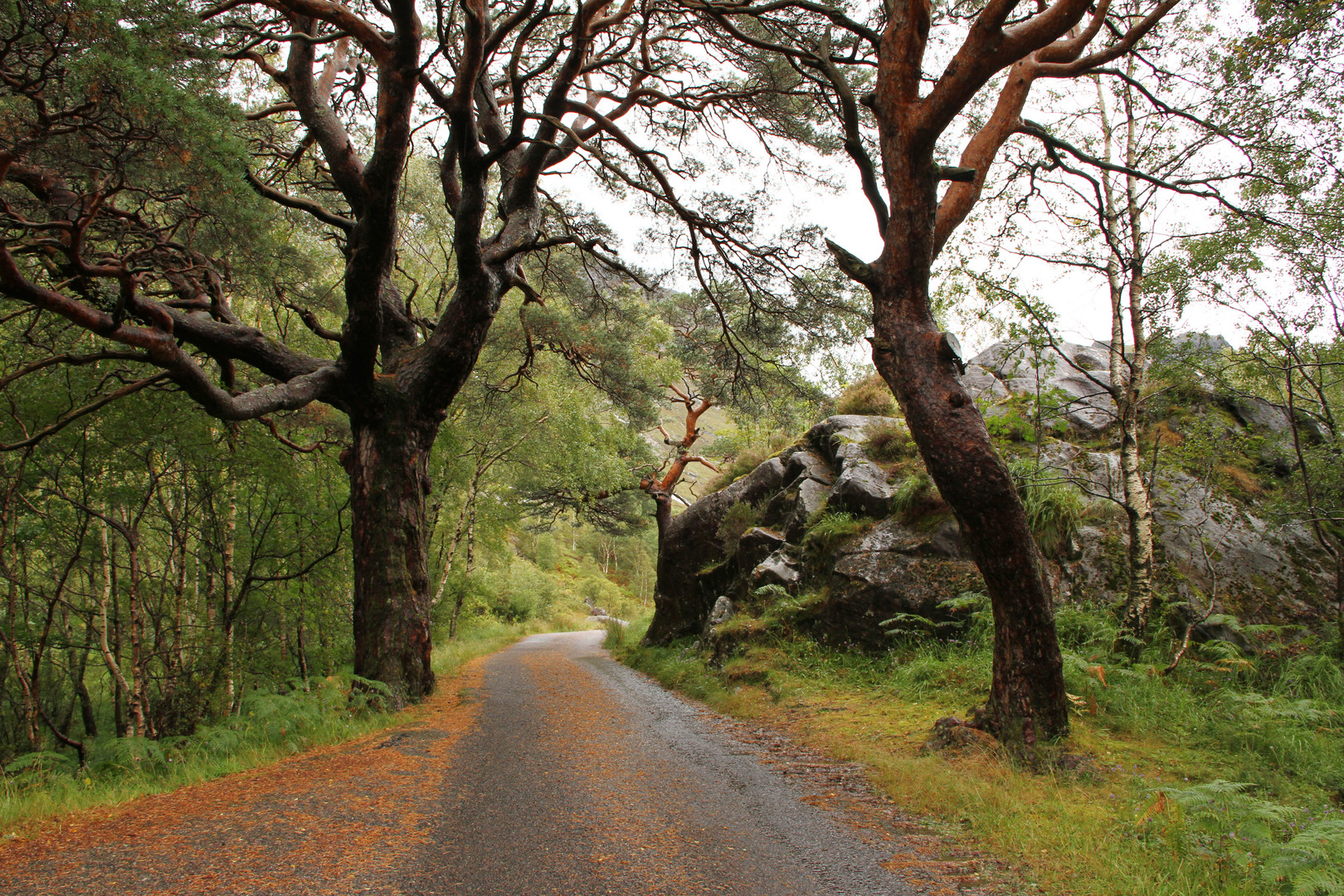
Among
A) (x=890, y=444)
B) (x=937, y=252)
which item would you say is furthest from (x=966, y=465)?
(x=890, y=444)

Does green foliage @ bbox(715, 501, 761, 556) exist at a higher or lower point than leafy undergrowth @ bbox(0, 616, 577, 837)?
higher

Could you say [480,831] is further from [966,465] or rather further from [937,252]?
[937,252]

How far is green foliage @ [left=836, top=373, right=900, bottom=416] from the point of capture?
40.2 ft

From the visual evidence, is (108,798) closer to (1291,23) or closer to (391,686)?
(391,686)

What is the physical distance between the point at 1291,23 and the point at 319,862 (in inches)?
358

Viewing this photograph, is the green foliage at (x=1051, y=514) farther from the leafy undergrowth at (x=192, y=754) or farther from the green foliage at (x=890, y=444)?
the leafy undergrowth at (x=192, y=754)

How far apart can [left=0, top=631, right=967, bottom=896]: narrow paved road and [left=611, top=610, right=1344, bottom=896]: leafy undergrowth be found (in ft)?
2.46

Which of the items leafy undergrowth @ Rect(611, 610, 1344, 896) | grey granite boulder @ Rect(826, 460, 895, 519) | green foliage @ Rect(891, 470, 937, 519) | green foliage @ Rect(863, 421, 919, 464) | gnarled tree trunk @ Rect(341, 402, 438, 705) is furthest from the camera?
green foliage @ Rect(863, 421, 919, 464)

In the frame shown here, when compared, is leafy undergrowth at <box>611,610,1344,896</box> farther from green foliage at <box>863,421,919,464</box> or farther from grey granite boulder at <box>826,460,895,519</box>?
green foliage at <box>863,421,919,464</box>

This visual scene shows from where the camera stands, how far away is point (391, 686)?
6824mm

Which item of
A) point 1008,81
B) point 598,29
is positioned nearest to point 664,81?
point 598,29

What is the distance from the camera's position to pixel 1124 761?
426 centimetres

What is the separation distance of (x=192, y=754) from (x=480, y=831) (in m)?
3.13

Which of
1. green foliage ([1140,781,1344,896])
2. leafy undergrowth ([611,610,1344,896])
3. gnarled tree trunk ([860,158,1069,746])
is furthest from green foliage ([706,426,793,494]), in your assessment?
green foliage ([1140,781,1344,896])
